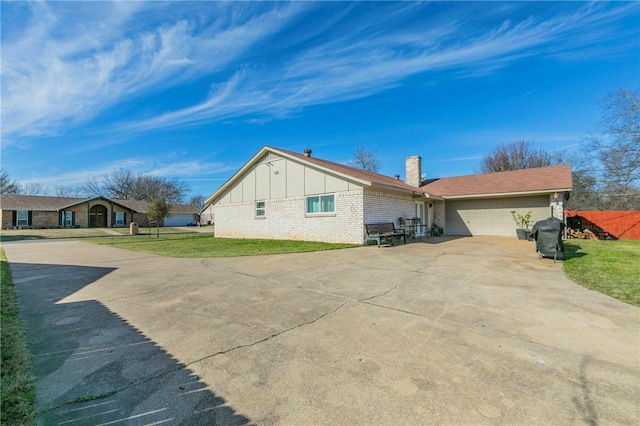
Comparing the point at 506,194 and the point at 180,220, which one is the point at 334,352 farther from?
the point at 180,220

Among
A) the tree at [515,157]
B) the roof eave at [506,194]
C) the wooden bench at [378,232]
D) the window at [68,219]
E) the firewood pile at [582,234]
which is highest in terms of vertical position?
the tree at [515,157]

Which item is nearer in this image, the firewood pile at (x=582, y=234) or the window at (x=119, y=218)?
the firewood pile at (x=582, y=234)

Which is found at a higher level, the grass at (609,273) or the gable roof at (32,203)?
the gable roof at (32,203)

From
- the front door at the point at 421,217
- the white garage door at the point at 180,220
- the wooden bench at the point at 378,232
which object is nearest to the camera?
the wooden bench at the point at 378,232

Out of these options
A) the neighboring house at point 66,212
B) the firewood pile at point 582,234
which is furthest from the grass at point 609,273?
the neighboring house at point 66,212

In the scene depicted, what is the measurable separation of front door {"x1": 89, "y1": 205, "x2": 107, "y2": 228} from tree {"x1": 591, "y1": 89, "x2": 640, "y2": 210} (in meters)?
51.4

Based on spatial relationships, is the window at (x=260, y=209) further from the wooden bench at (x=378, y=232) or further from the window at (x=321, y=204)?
the wooden bench at (x=378, y=232)

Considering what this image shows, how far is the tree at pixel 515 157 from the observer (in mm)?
32862

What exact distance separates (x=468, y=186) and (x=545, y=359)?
748 inches

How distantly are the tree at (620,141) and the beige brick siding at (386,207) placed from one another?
12.5 metres

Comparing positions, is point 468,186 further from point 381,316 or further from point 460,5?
point 381,316

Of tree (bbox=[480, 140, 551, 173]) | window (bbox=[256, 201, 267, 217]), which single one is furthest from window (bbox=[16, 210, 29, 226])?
tree (bbox=[480, 140, 551, 173])

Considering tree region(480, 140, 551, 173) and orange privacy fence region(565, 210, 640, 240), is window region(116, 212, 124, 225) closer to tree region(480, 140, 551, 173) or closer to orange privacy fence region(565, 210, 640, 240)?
orange privacy fence region(565, 210, 640, 240)

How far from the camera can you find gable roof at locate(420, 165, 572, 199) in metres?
16.1
